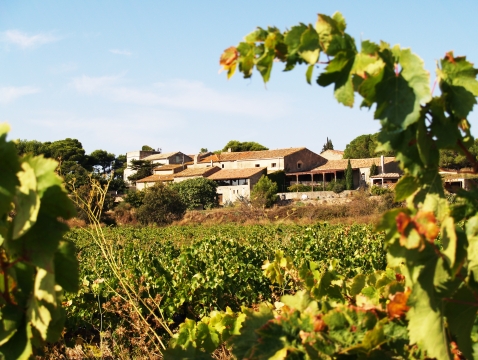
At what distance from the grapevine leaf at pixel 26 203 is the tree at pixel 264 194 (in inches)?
1619

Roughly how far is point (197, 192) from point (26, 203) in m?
48.7

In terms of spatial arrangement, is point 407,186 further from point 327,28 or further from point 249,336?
point 249,336

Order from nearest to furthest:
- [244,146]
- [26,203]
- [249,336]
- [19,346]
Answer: [26,203] < [19,346] < [249,336] < [244,146]

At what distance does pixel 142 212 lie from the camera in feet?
131

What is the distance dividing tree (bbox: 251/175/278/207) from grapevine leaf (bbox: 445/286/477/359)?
134ft

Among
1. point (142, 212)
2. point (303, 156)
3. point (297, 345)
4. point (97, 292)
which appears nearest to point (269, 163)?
point (303, 156)

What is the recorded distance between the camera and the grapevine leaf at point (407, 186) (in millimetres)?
1521

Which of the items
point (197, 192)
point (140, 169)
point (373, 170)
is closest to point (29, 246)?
point (197, 192)

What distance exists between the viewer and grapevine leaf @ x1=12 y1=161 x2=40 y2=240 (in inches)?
47.2

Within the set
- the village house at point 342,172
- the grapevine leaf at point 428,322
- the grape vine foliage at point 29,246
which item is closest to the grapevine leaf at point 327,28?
the grapevine leaf at point 428,322

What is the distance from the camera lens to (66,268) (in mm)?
1439

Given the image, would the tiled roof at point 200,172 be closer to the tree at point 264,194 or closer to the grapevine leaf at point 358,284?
the tree at point 264,194

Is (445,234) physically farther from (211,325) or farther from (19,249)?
(211,325)

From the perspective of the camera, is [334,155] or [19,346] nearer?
[19,346]
